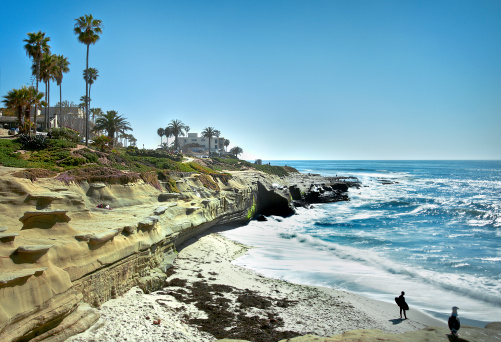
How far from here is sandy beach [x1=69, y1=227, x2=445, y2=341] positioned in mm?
9252

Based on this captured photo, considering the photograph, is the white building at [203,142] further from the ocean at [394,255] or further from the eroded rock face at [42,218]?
the eroded rock face at [42,218]

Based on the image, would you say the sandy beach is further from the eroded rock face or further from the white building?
the white building

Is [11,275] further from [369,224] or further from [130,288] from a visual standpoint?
[369,224]

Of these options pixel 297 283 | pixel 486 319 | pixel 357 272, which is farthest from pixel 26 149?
pixel 486 319

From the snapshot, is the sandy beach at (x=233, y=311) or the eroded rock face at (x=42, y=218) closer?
the sandy beach at (x=233, y=311)

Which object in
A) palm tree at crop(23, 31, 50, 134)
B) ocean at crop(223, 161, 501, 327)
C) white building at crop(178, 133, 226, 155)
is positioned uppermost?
palm tree at crop(23, 31, 50, 134)

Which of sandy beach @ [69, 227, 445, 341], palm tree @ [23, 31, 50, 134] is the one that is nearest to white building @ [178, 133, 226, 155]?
palm tree @ [23, 31, 50, 134]

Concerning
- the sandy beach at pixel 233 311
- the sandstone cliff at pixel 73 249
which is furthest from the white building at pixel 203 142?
the sandy beach at pixel 233 311

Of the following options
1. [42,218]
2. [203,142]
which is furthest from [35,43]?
[203,142]

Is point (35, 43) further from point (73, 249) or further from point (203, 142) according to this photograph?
point (203, 142)

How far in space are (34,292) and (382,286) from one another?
15.4 meters

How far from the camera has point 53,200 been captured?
1176 centimetres

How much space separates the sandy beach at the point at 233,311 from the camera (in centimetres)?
Result: 925

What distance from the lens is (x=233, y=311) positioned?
1144 cm
